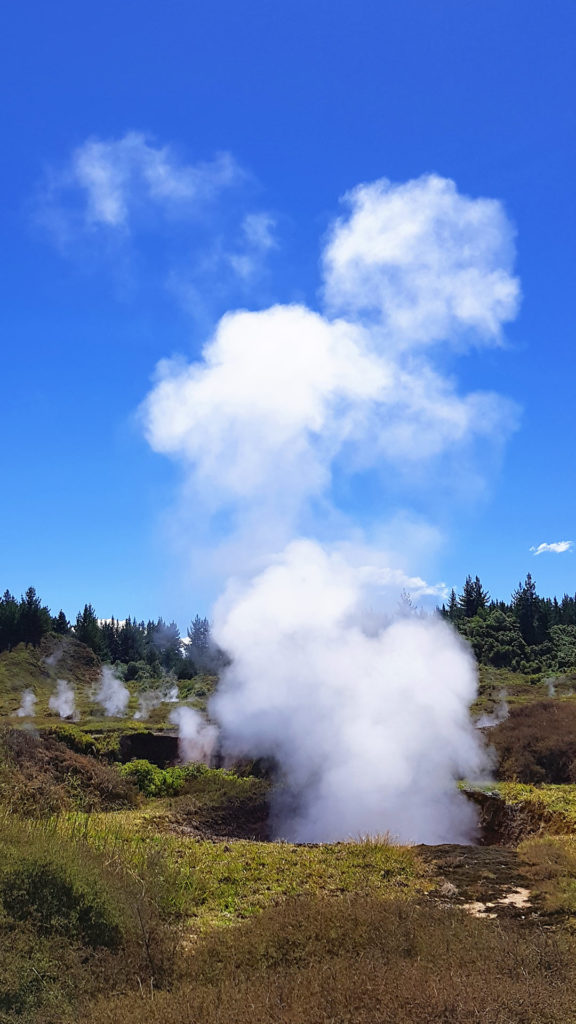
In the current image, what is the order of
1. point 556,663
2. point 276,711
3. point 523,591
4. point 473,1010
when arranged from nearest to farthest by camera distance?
point 473,1010 < point 276,711 < point 556,663 < point 523,591

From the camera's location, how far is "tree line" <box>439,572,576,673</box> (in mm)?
63469

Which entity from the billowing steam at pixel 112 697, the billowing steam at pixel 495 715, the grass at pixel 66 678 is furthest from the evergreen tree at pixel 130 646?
the billowing steam at pixel 495 715

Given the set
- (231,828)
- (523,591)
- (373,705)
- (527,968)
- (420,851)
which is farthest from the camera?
(523,591)

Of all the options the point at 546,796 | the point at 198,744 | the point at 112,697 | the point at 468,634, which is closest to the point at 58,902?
the point at 546,796

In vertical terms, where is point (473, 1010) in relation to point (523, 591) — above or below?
below

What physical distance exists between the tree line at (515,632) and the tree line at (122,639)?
26.9m

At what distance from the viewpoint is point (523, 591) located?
257ft

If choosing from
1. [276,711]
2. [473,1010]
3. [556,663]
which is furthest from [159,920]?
[556,663]

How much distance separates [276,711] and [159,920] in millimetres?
14688

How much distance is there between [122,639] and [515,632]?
59.8 metres

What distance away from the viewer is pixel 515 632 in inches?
2768

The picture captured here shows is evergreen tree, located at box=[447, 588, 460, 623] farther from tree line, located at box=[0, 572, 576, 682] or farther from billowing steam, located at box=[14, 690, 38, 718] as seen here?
billowing steam, located at box=[14, 690, 38, 718]

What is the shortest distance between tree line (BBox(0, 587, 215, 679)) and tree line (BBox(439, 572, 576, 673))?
26882 millimetres

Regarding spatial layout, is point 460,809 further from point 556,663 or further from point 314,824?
point 556,663
